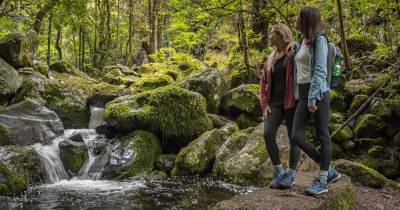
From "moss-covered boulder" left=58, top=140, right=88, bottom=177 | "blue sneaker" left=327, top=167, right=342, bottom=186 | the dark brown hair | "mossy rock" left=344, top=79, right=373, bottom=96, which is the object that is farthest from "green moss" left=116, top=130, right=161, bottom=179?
the dark brown hair

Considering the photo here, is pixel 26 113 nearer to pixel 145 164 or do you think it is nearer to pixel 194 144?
pixel 145 164

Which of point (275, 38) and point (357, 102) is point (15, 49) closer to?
point (357, 102)

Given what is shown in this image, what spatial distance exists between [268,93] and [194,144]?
19.3ft

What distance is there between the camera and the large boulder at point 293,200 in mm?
4555

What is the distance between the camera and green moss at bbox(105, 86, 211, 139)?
11750 millimetres

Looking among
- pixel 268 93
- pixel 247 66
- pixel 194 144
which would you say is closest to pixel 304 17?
pixel 268 93

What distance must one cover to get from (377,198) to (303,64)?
3.79 meters

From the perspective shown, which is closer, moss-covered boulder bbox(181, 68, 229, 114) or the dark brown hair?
the dark brown hair

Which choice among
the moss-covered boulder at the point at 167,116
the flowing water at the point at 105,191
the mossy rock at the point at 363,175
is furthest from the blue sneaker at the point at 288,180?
the moss-covered boulder at the point at 167,116

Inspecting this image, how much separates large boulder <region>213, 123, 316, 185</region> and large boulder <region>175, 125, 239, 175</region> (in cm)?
39

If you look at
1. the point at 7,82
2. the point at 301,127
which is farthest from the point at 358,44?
the point at 7,82

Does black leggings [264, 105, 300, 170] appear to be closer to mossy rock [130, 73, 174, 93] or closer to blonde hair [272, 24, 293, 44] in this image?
blonde hair [272, 24, 293, 44]

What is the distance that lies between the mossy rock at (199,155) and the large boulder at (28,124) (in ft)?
13.3

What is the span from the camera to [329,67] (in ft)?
15.5
